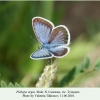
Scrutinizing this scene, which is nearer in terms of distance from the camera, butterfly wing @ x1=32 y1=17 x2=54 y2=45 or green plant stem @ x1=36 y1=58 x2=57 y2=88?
green plant stem @ x1=36 y1=58 x2=57 y2=88

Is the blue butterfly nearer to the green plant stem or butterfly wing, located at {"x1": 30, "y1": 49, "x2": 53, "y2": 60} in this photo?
butterfly wing, located at {"x1": 30, "y1": 49, "x2": 53, "y2": 60}

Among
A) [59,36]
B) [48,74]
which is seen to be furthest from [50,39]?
[48,74]

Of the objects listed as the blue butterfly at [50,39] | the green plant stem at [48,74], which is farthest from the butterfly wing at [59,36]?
the green plant stem at [48,74]

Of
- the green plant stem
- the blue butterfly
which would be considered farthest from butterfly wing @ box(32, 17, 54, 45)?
the green plant stem

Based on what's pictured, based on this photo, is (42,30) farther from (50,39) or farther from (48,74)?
(48,74)

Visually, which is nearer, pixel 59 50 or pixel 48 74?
pixel 48 74

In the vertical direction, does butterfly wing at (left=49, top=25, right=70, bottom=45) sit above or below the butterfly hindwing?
above

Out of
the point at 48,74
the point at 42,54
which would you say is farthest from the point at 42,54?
the point at 48,74

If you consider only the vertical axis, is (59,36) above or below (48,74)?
above

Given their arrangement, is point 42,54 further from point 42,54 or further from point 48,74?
point 48,74
